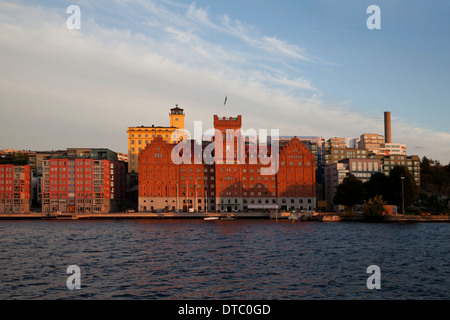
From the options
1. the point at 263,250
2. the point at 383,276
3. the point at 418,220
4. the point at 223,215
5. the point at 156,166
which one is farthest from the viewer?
the point at 156,166

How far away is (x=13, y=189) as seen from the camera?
17638cm

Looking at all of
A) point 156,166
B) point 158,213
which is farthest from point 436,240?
point 156,166

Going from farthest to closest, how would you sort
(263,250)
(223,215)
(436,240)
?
(223,215) < (436,240) < (263,250)

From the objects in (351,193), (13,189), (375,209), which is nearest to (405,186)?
(375,209)

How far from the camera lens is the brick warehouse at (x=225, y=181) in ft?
568

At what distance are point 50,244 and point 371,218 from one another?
331 ft

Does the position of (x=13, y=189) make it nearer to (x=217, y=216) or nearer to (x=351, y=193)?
(x=217, y=216)

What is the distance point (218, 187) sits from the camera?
17525 centimetres

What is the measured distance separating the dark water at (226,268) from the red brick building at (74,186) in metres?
96.8

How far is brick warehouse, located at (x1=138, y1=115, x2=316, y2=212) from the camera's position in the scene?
173250 millimetres

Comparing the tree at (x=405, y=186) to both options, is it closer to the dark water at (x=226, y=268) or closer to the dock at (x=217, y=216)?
the dock at (x=217, y=216)

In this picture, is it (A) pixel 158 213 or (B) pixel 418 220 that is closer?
(B) pixel 418 220
